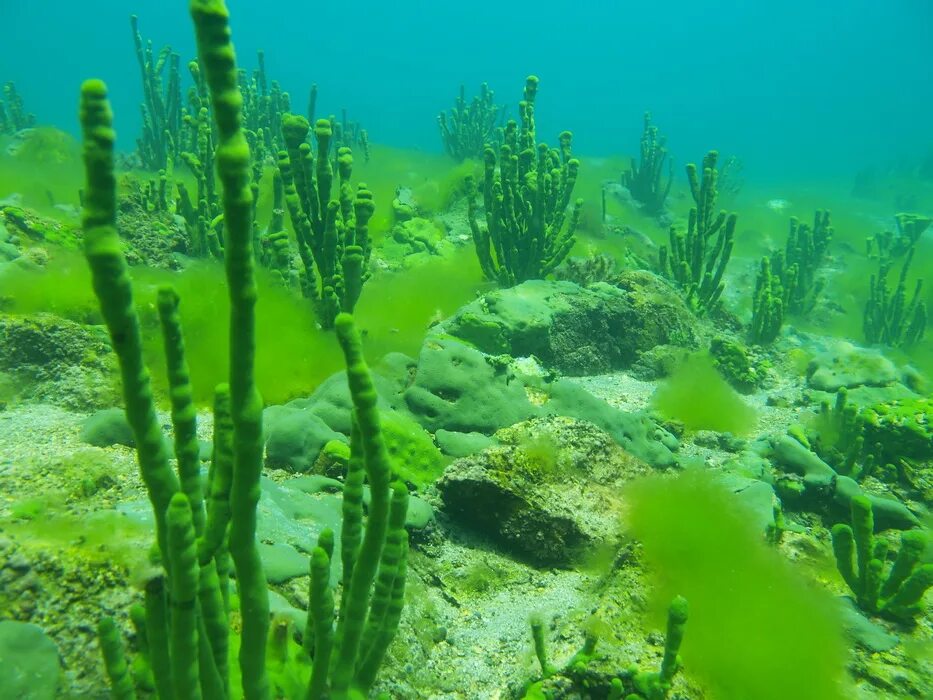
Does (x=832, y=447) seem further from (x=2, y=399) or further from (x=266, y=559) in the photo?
(x=2, y=399)

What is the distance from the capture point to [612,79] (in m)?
134

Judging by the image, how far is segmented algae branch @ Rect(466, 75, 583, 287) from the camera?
7301 mm

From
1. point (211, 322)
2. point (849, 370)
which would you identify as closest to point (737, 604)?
point (211, 322)

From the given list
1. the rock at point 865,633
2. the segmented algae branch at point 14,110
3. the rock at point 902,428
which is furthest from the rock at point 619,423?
the segmented algae branch at point 14,110

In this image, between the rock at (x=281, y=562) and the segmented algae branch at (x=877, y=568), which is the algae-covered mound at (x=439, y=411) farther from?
the segmented algae branch at (x=877, y=568)

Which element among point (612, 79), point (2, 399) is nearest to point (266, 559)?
point (2, 399)

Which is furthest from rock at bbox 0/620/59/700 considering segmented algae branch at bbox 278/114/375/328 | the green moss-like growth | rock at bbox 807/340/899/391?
rock at bbox 807/340/899/391

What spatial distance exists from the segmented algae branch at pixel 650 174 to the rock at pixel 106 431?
590 inches

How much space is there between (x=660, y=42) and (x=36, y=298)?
167140 millimetres

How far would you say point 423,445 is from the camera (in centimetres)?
388

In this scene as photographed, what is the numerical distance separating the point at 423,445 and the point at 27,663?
8.19ft

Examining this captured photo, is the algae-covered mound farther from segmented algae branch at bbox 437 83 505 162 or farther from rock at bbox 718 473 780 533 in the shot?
segmented algae branch at bbox 437 83 505 162

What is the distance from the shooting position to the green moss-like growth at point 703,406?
226 inches

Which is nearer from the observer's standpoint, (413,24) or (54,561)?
(54,561)
